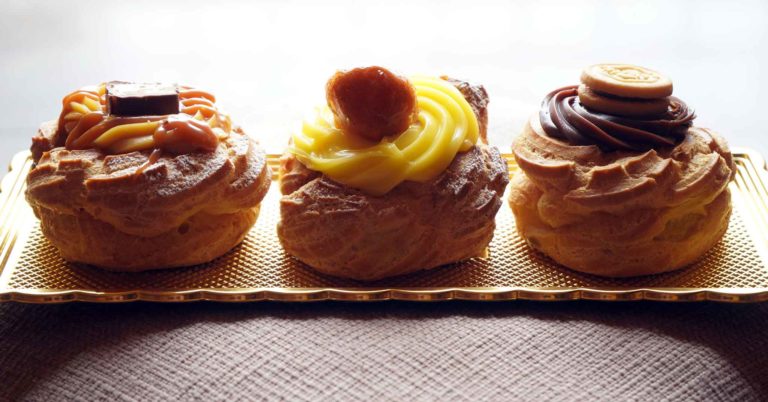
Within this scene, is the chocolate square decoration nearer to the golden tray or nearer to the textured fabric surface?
the golden tray

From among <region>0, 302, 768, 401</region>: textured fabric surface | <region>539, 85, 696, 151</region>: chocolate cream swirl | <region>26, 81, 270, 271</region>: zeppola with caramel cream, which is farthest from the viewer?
<region>539, 85, 696, 151</region>: chocolate cream swirl

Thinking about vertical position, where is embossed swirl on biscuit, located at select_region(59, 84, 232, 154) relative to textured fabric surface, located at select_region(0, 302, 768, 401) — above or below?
above

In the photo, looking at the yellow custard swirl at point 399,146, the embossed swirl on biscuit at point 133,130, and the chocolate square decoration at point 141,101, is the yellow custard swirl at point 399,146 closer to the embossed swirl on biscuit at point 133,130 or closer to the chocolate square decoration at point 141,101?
the embossed swirl on biscuit at point 133,130

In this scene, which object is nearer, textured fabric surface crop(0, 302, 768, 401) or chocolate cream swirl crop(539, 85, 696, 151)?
textured fabric surface crop(0, 302, 768, 401)

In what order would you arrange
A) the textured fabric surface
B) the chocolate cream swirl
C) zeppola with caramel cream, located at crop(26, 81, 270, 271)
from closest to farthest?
the textured fabric surface < zeppola with caramel cream, located at crop(26, 81, 270, 271) < the chocolate cream swirl

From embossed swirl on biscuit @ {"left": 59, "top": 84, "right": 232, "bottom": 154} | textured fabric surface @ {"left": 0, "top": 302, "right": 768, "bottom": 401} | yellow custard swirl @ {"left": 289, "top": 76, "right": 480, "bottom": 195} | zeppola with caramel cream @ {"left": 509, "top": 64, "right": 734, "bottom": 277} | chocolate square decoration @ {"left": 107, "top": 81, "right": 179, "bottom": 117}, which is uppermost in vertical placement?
chocolate square decoration @ {"left": 107, "top": 81, "right": 179, "bottom": 117}

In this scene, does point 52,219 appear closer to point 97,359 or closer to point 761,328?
point 97,359

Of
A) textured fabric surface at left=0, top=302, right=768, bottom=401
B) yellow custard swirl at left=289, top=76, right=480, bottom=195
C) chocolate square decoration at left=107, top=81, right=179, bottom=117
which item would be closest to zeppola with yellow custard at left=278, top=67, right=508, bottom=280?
yellow custard swirl at left=289, top=76, right=480, bottom=195
